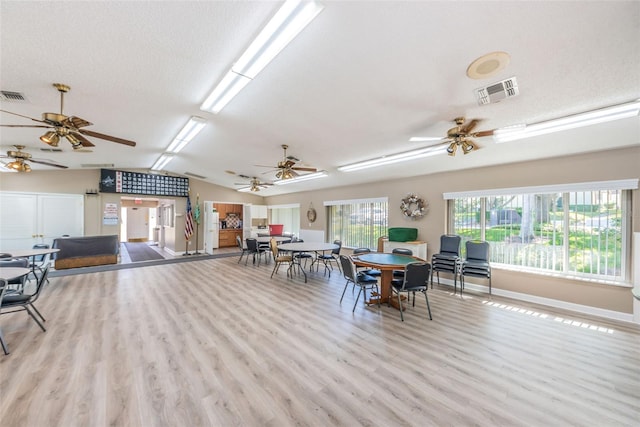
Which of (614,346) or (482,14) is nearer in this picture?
(482,14)

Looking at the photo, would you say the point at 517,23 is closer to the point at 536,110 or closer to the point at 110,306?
the point at 536,110

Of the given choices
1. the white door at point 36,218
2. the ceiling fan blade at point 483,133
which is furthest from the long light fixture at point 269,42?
the white door at point 36,218

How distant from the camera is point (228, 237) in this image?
1113cm

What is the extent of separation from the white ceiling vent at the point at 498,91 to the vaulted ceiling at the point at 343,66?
Answer: 0.06 meters

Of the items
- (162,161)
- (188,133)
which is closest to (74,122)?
(188,133)

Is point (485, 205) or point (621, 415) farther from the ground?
point (485, 205)

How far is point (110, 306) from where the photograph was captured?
12.7 feet

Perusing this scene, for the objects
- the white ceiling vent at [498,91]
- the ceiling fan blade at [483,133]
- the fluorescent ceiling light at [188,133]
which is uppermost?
the fluorescent ceiling light at [188,133]

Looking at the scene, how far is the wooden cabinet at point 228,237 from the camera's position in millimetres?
10891

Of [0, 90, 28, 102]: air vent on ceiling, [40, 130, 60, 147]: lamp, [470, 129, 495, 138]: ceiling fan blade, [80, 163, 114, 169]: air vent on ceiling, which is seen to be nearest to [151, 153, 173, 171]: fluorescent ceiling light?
[80, 163, 114, 169]: air vent on ceiling

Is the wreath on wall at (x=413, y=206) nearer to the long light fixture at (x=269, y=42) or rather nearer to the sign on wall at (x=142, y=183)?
the long light fixture at (x=269, y=42)

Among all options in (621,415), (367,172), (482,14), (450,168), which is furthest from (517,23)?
(367,172)

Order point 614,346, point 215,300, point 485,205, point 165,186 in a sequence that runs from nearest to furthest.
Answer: point 614,346
point 215,300
point 485,205
point 165,186

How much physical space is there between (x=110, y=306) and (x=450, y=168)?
22.4 feet
